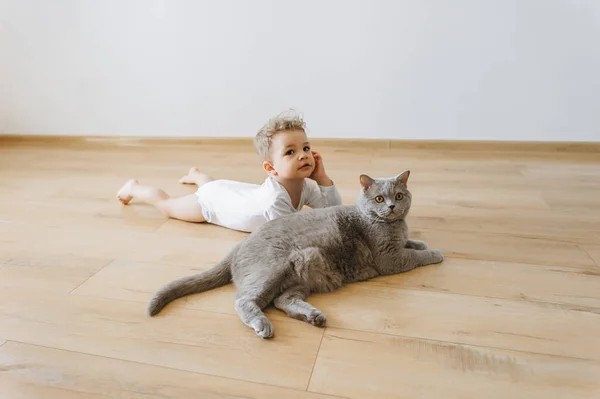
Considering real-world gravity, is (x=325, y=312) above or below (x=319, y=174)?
below

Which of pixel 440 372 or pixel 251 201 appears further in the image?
pixel 251 201

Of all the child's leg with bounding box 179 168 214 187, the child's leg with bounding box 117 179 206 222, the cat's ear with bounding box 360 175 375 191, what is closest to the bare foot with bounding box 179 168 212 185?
the child's leg with bounding box 179 168 214 187

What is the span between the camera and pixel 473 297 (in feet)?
3.78

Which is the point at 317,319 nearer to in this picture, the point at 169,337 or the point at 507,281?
A: the point at 169,337

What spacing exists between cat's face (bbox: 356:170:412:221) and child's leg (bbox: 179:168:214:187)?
3.26 ft

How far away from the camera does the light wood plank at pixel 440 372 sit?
0.85 metres

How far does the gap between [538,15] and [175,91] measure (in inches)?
80.0

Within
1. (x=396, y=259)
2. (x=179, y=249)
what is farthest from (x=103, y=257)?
(x=396, y=259)

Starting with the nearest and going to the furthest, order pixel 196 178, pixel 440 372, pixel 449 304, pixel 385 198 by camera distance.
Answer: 1. pixel 440 372
2. pixel 449 304
3. pixel 385 198
4. pixel 196 178

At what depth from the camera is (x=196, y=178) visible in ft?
6.92

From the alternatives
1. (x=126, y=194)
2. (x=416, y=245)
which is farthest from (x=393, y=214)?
(x=126, y=194)

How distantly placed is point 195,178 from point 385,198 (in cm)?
113

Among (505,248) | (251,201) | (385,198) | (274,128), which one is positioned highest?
(274,128)

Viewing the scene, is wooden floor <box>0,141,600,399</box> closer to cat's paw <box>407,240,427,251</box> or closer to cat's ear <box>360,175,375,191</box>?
cat's paw <box>407,240,427,251</box>
